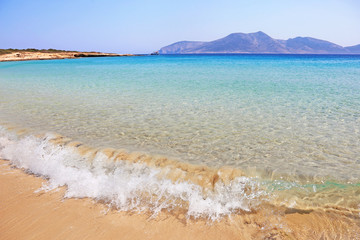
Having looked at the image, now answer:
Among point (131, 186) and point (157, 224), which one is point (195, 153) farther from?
point (157, 224)

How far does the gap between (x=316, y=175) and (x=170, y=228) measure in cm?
325

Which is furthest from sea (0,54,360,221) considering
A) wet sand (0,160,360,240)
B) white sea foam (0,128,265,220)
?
wet sand (0,160,360,240)

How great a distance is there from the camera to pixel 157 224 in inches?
137

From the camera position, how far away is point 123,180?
15.1ft

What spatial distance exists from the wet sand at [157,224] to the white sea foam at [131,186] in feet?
0.67

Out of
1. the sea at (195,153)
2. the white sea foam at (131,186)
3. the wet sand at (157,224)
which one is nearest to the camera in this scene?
the wet sand at (157,224)

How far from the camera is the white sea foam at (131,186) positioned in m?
3.86

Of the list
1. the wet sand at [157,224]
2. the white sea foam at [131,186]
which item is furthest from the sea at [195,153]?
the wet sand at [157,224]

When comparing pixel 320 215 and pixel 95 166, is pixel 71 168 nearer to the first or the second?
pixel 95 166

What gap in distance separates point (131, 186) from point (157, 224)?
1.14 meters

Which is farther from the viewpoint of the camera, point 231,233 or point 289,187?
point 289,187

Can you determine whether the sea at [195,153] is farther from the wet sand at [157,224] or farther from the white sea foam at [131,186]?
the wet sand at [157,224]

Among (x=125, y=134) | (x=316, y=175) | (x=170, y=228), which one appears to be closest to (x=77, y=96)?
(x=125, y=134)

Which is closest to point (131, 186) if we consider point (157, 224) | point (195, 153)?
point (157, 224)
